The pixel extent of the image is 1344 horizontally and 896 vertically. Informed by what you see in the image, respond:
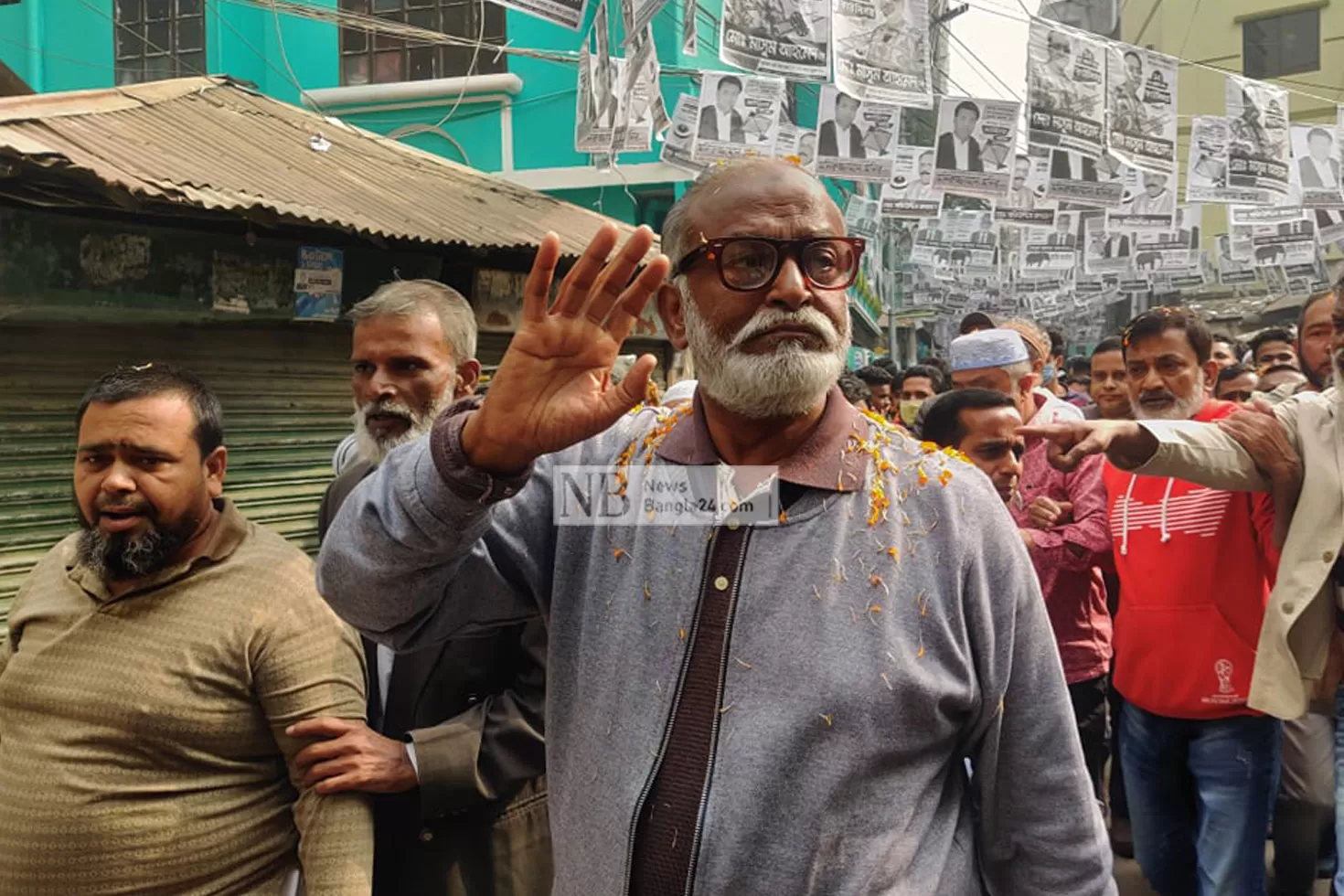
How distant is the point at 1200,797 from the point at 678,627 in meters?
2.48

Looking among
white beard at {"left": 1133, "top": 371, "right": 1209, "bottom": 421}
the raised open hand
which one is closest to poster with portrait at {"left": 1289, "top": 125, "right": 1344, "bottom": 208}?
white beard at {"left": 1133, "top": 371, "right": 1209, "bottom": 421}

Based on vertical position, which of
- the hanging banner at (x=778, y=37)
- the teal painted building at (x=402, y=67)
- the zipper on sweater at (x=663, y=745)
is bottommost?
the zipper on sweater at (x=663, y=745)

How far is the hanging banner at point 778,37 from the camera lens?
276 inches

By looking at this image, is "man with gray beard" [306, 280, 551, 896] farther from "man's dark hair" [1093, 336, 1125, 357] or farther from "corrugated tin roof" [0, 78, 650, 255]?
"man's dark hair" [1093, 336, 1125, 357]

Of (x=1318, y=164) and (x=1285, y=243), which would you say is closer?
(x=1318, y=164)

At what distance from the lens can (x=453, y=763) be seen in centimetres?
209

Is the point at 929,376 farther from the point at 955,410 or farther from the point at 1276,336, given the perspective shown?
the point at 955,410

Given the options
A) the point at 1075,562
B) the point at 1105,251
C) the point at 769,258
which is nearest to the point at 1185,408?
the point at 1075,562

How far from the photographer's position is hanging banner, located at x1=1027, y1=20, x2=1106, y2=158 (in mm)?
8789

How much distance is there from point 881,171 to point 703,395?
322 inches

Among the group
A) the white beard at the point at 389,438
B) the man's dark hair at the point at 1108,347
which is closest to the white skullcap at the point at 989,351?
the man's dark hair at the point at 1108,347

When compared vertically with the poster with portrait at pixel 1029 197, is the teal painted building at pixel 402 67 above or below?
above

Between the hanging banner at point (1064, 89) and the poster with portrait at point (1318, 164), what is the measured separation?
4.60 meters

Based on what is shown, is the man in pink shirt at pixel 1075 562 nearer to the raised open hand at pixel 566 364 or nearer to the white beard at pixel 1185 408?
the white beard at pixel 1185 408
